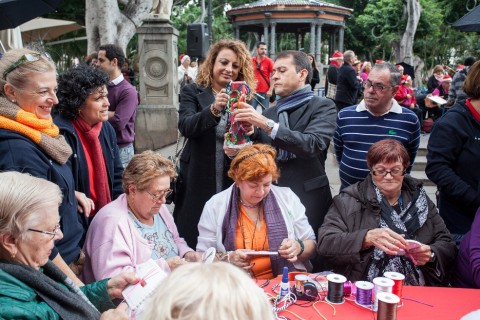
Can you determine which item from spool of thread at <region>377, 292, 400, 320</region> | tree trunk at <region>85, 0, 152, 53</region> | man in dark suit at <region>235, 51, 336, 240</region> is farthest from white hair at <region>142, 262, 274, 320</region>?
tree trunk at <region>85, 0, 152, 53</region>

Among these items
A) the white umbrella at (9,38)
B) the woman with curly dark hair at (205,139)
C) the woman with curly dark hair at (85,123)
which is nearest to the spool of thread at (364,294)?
the woman with curly dark hair at (205,139)

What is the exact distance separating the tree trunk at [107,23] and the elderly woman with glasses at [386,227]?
9655 millimetres

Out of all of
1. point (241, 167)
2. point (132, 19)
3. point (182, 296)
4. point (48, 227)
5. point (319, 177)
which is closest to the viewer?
point (182, 296)

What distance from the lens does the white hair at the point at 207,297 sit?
1.03m

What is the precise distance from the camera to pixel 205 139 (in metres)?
3.20

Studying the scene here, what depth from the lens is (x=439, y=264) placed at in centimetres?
269

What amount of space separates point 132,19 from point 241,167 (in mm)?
10571

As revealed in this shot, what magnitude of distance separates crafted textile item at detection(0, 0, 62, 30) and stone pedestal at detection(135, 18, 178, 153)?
5.26m

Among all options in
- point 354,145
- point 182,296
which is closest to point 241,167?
point 354,145

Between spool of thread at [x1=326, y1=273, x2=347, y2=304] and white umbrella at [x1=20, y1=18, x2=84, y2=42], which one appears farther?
white umbrella at [x1=20, y1=18, x2=84, y2=42]

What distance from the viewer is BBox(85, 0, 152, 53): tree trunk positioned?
1092cm

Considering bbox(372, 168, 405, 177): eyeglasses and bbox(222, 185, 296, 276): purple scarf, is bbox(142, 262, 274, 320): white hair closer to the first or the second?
bbox(222, 185, 296, 276): purple scarf

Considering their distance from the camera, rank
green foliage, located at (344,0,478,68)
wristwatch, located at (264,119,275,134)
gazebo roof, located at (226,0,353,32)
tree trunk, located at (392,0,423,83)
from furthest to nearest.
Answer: green foliage, located at (344,0,478,68) → gazebo roof, located at (226,0,353,32) → tree trunk, located at (392,0,423,83) → wristwatch, located at (264,119,275,134)

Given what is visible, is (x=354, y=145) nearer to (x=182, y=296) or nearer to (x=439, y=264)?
(x=439, y=264)
